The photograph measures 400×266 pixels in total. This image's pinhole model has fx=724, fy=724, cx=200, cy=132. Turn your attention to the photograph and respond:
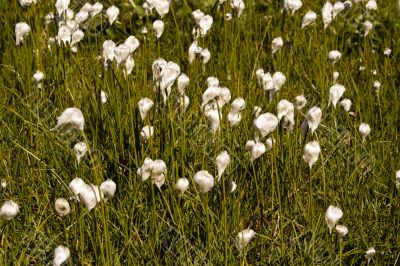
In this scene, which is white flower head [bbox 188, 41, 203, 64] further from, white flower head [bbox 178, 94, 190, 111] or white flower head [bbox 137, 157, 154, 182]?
white flower head [bbox 137, 157, 154, 182]

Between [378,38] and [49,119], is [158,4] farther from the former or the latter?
[378,38]

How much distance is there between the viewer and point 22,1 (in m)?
2.84

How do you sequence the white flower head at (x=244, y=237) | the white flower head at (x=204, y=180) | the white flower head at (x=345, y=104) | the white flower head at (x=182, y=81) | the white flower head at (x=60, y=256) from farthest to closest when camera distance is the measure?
1. the white flower head at (x=345, y=104)
2. the white flower head at (x=182, y=81)
3. the white flower head at (x=244, y=237)
4. the white flower head at (x=204, y=180)
5. the white flower head at (x=60, y=256)

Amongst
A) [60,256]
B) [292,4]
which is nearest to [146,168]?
[60,256]

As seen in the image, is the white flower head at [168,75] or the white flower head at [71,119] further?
the white flower head at [168,75]

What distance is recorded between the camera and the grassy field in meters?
1.98

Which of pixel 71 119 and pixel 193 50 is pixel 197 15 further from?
pixel 71 119

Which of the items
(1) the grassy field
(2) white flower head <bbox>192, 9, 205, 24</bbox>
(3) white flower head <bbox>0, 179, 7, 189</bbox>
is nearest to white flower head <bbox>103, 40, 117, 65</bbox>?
(1) the grassy field

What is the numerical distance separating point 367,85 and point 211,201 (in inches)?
47.8

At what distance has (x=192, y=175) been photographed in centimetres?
234

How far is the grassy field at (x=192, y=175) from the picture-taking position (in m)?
1.98

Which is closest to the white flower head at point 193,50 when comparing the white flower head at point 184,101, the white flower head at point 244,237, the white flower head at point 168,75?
the white flower head at point 184,101

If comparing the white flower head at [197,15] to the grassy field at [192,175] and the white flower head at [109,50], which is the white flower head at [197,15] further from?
the white flower head at [109,50]

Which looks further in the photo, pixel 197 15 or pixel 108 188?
pixel 197 15
